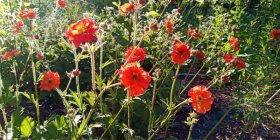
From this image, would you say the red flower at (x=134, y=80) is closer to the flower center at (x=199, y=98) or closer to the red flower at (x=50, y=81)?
the flower center at (x=199, y=98)

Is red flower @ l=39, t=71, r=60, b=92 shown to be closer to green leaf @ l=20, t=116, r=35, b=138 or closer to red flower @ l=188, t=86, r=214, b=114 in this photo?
green leaf @ l=20, t=116, r=35, b=138

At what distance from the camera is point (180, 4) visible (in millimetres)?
5082

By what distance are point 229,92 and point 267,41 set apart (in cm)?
63

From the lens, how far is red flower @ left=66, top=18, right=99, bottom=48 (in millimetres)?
1753

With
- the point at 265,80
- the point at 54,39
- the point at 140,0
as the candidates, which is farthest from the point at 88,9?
the point at 140,0

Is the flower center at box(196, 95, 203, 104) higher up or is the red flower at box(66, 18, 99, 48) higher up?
the red flower at box(66, 18, 99, 48)

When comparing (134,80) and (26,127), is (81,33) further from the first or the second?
(26,127)

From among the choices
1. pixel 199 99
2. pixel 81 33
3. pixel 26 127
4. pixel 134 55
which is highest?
pixel 81 33

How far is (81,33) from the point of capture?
1.76 m

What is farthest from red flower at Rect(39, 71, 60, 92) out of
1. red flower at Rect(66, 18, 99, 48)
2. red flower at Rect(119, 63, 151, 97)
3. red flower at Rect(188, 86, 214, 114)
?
red flower at Rect(188, 86, 214, 114)

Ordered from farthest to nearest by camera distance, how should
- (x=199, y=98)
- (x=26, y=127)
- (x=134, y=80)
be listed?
(x=26, y=127), (x=199, y=98), (x=134, y=80)

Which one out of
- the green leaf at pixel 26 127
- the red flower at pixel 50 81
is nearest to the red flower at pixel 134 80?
the red flower at pixel 50 81

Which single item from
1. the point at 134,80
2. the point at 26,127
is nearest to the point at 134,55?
the point at 134,80

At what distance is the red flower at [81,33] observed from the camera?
1.75 meters
